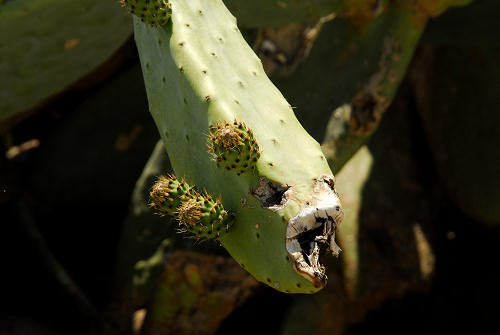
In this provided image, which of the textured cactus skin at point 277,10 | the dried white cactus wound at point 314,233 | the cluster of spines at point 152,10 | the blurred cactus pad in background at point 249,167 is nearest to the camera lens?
the dried white cactus wound at point 314,233

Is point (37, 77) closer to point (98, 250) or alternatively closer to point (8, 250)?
point (8, 250)

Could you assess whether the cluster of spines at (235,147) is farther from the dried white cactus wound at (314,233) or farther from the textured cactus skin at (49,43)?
the textured cactus skin at (49,43)

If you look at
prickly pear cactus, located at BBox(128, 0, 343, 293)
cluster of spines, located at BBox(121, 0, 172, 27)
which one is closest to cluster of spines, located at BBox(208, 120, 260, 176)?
prickly pear cactus, located at BBox(128, 0, 343, 293)

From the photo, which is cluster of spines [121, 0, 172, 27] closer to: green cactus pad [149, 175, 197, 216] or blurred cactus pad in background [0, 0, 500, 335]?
blurred cactus pad in background [0, 0, 500, 335]

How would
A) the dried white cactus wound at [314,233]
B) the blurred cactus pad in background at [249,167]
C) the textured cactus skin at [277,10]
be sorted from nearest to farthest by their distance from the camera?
the dried white cactus wound at [314,233]
the blurred cactus pad in background at [249,167]
the textured cactus skin at [277,10]

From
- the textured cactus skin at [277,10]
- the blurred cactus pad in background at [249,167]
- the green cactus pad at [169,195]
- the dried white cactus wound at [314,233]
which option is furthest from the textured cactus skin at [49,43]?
the dried white cactus wound at [314,233]

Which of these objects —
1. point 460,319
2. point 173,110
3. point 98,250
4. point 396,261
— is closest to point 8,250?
point 98,250

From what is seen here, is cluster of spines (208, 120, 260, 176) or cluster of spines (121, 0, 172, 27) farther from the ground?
cluster of spines (121, 0, 172, 27)

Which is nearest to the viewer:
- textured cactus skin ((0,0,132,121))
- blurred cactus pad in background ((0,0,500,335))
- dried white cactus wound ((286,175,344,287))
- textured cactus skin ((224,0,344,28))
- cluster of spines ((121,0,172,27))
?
dried white cactus wound ((286,175,344,287))
